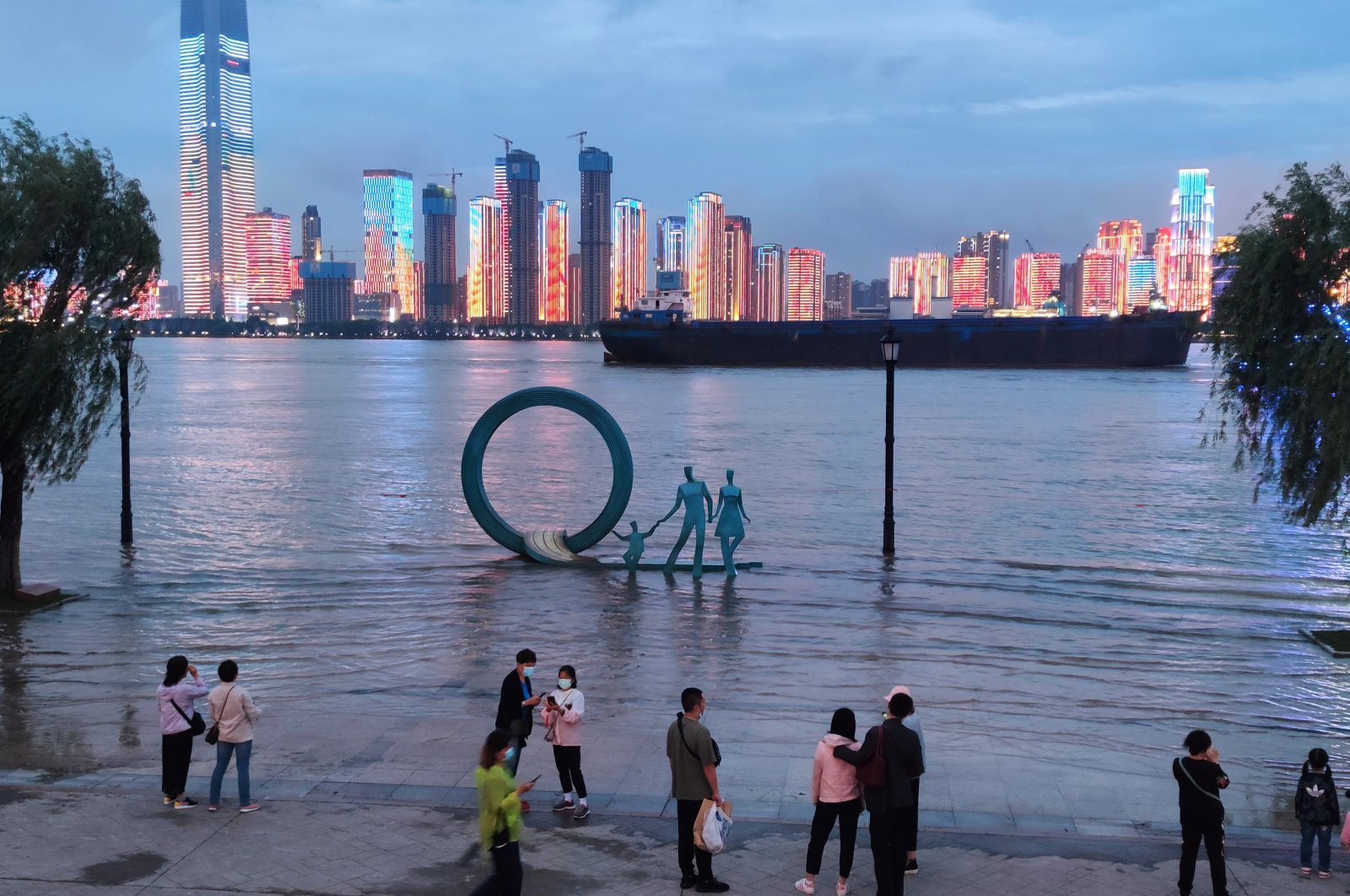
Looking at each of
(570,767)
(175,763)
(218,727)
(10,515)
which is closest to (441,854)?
(570,767)

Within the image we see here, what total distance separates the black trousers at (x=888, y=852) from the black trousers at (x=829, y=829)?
148 millimetres

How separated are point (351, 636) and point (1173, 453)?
38.7m

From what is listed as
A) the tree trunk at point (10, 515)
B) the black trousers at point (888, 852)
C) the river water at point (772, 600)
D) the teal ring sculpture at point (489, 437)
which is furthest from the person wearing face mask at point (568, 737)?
the teal ring sculpture at point (489, 437)

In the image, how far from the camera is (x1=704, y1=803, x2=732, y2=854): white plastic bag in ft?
21.3

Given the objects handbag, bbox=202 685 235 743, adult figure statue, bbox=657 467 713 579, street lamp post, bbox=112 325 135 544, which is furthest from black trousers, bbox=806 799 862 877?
street lamp post, bbox=112 325 135 544

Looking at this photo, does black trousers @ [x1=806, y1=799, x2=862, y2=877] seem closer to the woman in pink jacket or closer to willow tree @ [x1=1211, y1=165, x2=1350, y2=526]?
the woman in pink jacket

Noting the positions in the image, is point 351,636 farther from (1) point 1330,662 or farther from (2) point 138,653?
(1) point 1330,662

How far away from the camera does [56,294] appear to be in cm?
1523

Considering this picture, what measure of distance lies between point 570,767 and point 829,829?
1859 mm

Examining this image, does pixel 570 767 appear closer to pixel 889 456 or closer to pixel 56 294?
pixel 56 294

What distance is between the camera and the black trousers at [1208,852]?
6582mm

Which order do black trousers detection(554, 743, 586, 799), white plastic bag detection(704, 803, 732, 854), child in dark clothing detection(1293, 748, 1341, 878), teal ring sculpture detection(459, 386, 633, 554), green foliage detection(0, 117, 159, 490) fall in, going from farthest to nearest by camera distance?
1. teal ring sculpture detection(459, 386, 633, 554)
2. green foliage detection(0, 117, 159, 490)
3. black trousers detection(554, 743, 586, 799)
4. child in dark clothing detection(1293, 748, 1341, 878)
5. white plastic bag detection(704, 803, 732, 854)

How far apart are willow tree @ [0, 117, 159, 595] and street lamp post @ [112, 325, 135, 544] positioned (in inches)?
Result: 11.7

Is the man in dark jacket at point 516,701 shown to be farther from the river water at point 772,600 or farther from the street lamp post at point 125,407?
the street lamp post at point 125,407
